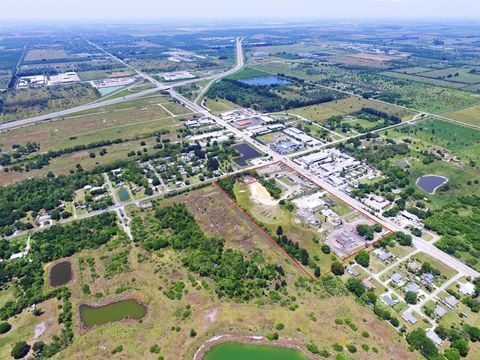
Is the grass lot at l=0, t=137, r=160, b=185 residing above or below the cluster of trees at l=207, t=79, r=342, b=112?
below

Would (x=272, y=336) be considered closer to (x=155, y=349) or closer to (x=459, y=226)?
(x=155, y=349)

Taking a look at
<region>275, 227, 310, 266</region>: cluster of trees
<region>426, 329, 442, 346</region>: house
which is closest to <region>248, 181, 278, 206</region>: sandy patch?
<region>275, 227, 310, 266</region>: cluster of trees

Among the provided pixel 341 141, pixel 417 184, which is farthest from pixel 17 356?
pixel 341 141

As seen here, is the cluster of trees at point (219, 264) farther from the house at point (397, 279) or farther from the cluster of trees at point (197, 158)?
the cluster of trees at point (197, 158)

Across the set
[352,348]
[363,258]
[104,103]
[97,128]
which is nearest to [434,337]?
[352,348]

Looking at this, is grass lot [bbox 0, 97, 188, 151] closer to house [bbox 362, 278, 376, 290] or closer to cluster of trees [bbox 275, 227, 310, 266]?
cluster of trees [bbox 275, 227, 310, 266]

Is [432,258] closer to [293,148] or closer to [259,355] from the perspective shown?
[259,355]

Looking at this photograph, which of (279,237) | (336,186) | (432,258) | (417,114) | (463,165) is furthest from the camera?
(417,114)
